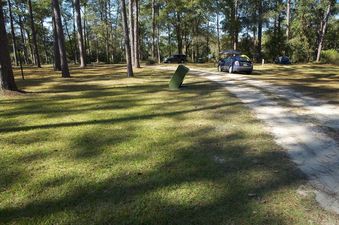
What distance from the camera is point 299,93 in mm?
12375

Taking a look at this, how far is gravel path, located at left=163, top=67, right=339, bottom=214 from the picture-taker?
4.40 m

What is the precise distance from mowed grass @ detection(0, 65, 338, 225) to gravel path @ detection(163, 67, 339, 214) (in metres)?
0.23

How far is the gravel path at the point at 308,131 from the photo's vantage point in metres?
4.40

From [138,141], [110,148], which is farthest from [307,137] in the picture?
[110,148]

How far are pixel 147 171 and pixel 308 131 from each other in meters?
4.00

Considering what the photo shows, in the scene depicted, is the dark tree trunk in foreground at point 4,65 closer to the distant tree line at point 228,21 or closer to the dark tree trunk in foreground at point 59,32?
the dark tree trunk in foreground at point 59,32

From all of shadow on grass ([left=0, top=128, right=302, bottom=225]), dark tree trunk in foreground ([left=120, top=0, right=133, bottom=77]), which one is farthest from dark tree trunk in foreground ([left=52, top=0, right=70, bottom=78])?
shadow on grass ([left=0, top=128, right=302, bottom=225])

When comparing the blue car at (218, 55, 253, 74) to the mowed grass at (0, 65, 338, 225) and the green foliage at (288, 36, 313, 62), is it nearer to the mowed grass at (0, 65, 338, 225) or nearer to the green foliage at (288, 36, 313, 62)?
the mowed grass at (0, 65, 338, 225)

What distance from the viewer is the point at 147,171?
487 centimetres

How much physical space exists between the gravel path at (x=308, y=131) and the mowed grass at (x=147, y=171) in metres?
0.23

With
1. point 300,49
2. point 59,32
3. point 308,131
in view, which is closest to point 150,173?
point 308,131

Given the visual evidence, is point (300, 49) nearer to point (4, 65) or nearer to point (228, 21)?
point (228, 21)

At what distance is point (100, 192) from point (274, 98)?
8.53 meters

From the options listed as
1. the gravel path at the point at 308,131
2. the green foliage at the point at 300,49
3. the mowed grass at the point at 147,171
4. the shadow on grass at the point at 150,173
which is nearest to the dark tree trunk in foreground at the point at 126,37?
the gravel path at the point at 308,131
